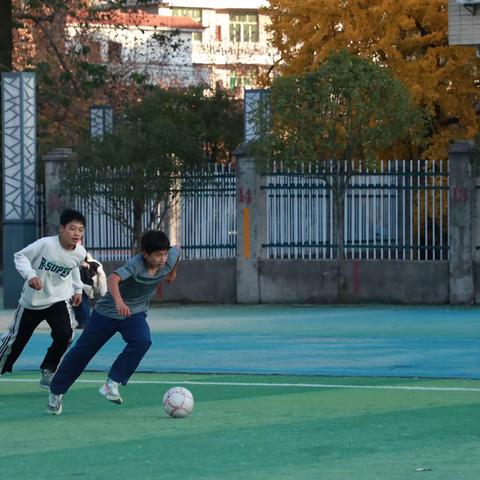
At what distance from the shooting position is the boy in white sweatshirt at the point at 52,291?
12383 millimetres

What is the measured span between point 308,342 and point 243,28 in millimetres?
90950

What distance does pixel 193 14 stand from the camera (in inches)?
4225

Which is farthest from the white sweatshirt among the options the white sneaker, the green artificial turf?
the white sneaker

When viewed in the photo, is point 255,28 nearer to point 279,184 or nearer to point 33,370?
point 279,184

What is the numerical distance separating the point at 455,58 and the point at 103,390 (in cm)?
2876

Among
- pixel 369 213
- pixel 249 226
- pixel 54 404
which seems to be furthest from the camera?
pixel 249 226

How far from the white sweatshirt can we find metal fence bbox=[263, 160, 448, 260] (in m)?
11.7

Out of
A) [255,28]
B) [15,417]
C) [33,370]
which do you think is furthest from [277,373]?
[255,28]

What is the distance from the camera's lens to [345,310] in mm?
23250

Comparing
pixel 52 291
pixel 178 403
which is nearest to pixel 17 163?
pixel 52 291

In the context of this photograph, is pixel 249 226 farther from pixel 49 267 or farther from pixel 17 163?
pixel 49 267

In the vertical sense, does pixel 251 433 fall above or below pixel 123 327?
below

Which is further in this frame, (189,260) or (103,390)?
(189,260)

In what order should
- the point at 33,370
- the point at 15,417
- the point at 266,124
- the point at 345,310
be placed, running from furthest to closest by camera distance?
the point at 266,124, the point at 345,310, the point at 33,370, the point at 15,417
